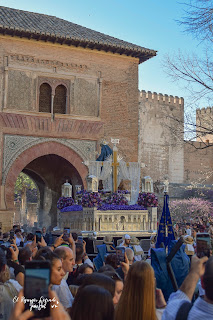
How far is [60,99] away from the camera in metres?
22.5

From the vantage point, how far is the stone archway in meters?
20.7

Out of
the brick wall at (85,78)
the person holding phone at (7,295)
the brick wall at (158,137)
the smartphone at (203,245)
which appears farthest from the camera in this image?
the brick wall at (158,137)

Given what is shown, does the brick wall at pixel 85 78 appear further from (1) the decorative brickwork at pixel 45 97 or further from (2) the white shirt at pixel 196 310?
(2) the white shirt at pixel 196 310

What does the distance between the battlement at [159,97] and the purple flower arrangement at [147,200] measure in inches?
1011

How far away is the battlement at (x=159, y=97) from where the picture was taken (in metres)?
40.8

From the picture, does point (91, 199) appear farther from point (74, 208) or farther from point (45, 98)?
point (45, 98)

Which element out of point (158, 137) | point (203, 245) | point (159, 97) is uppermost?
point (159, 97)

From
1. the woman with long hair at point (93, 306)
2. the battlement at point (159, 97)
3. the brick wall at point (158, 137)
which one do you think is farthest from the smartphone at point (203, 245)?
the battlement at point (159, 97)

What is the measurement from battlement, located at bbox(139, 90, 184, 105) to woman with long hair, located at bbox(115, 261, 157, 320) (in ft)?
125

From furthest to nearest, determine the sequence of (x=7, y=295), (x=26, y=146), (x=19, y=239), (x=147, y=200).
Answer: (x=26, y=146)
(x=147, y=200)
(x=19, y=239)
(x=7, y=295)

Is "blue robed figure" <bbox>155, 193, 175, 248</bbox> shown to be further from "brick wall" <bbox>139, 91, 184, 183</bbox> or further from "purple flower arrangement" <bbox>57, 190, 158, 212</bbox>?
"brick wall" <bbox>139, 91, 184, 183</bbox>

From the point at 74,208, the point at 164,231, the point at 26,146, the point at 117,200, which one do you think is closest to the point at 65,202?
the point at 74,208

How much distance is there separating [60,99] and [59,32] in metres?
3.19

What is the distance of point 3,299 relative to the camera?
3922mm
